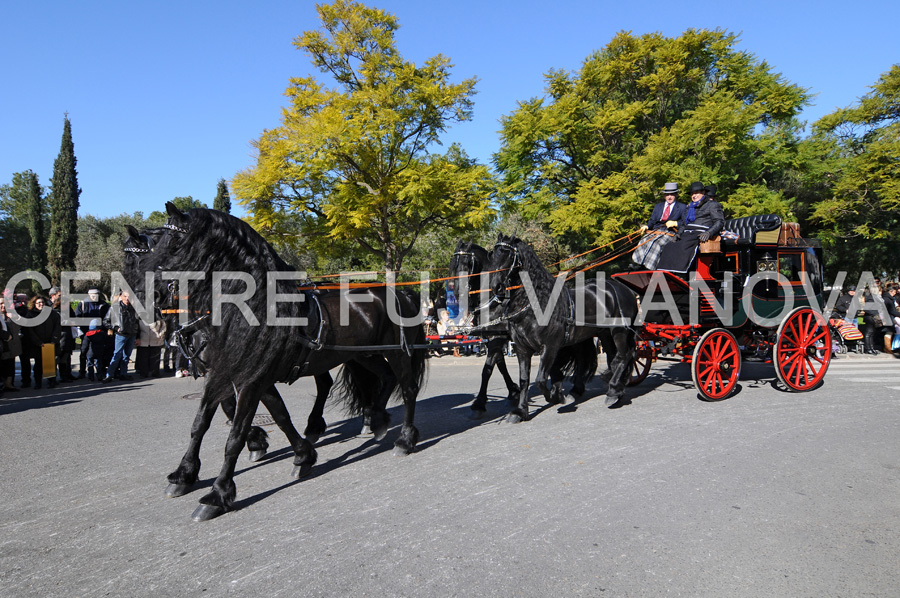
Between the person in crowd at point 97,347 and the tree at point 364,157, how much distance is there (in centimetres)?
721

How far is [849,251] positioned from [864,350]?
10338mm

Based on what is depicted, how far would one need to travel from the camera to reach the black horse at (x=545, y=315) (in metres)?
6.77

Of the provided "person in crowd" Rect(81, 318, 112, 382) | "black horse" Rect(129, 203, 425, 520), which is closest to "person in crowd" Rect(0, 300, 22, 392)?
"person in crowd" Rect(81, 318, 112, 382)

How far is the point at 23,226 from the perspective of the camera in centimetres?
4322

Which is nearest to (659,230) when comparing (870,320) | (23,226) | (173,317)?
(173,317)

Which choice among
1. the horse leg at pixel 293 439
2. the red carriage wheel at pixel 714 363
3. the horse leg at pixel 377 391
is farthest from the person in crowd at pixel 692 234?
the horse leg at pixel 293 439

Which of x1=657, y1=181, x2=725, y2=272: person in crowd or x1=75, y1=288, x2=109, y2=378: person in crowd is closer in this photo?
x1=657, y1=181, x2=725, y2=272: person in crowd

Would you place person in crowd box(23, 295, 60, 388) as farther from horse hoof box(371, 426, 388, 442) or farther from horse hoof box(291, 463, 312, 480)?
horse hoof box(291, 463, 312, 480)

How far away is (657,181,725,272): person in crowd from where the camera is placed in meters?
7.39

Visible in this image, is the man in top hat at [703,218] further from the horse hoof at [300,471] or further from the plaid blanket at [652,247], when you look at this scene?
the horse hoof at [300,471]

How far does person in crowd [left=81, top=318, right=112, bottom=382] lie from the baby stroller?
1431cm

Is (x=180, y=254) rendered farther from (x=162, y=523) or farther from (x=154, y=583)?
(x=154, y=583)

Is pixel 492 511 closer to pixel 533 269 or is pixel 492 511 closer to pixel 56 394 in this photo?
pixel 533 269

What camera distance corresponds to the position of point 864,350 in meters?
14.8
